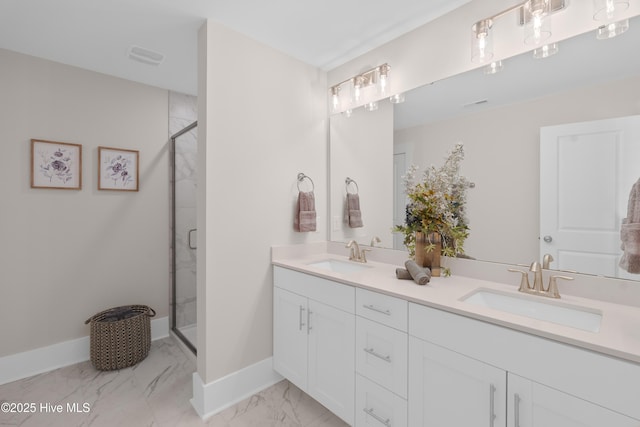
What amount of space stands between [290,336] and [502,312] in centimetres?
126

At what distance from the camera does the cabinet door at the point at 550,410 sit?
80 cm

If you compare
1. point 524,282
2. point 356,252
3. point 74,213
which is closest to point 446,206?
point 524,282

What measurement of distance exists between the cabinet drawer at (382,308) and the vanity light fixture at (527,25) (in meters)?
1.34

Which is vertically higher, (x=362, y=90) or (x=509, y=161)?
(x=362, y=90)

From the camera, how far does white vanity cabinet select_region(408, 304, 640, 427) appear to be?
80 centimetres

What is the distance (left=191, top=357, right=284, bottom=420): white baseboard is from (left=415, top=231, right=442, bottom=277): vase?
1263 mm

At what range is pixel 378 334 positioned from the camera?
4.46 feet

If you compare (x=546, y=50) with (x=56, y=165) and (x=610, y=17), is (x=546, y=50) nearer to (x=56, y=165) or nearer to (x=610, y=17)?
(x=610, y=17)

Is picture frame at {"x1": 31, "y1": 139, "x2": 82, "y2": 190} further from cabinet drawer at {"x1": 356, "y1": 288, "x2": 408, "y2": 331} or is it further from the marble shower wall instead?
cabinet drawer at {"x1": 356, "y1": 288, "x2": 408, "y2": 331}

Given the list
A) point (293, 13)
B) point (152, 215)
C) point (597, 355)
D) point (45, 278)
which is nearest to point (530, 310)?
point (597, 355)

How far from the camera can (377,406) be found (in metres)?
1.36

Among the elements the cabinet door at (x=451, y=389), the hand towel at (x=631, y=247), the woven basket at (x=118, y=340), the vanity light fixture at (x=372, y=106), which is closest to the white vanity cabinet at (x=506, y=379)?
the cabinet door at (x=451, y=389)

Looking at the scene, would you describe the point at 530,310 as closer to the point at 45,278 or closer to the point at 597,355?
the point at 597,355

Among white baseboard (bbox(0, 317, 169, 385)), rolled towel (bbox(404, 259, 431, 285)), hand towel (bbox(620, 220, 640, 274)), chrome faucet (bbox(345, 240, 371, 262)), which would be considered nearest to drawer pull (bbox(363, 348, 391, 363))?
rolled towel (bbox(404, 259, 431, 285))
